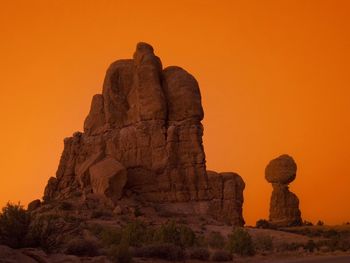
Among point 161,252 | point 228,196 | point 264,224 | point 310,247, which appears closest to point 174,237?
point 310,247

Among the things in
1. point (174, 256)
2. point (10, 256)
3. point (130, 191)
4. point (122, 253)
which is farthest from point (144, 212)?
point (10, 256)

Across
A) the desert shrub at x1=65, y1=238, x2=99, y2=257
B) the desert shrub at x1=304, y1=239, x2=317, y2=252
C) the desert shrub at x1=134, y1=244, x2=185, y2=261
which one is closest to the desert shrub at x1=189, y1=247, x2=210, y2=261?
the desert shrub at x1=134, y1=244, x2=185, y2=261

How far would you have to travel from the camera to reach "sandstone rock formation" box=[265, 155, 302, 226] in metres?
78.1

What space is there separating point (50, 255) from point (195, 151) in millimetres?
37554

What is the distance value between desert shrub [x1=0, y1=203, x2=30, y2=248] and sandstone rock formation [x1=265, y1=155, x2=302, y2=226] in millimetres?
64650

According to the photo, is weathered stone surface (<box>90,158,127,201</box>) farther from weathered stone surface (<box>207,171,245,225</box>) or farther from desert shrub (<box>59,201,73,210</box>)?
Answer: weathered stone surface (<box>207,171,245,225</box>)

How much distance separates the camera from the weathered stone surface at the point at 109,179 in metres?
47.7

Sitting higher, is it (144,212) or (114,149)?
(114,149)

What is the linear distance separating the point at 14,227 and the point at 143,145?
36874mm

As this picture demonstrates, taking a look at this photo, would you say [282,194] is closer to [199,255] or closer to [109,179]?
[109,179]

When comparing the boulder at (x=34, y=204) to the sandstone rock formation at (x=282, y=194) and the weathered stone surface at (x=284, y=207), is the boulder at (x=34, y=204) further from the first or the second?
the weathered stone surface at (x=284, y=207)

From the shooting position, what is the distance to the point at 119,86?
57.5 m

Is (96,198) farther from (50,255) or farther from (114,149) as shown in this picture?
(50,255)

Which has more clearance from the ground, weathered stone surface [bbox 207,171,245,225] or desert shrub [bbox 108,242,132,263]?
weathered stone surface [bbox 207,171,245,225]
